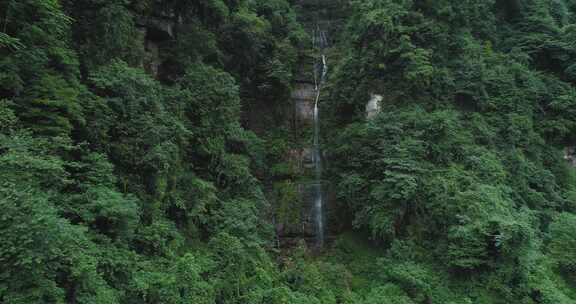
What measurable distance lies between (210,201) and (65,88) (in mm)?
4759

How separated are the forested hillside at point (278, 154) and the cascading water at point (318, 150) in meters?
0.26

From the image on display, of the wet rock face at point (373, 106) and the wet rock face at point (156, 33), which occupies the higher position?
the wet rock face at point (156, 33)

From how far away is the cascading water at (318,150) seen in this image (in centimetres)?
1511

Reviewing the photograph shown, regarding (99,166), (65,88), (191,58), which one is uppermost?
(191,58)

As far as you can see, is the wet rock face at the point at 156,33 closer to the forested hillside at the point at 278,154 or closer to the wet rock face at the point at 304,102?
the forested hillside at the point at 278,154

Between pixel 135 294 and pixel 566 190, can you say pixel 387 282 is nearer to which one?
pixel 135 294

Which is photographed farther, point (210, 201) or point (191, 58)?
point (191, 58)

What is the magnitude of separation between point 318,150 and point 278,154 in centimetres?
181

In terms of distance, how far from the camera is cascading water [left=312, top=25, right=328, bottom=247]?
15109 mm

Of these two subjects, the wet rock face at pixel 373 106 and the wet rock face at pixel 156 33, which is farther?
the wet rock face at pixel 373 106

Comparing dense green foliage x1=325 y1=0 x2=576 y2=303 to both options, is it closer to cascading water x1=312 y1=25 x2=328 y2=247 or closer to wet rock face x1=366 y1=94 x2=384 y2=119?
wet rock face x1=366 y1=94 x2=384 y2=119

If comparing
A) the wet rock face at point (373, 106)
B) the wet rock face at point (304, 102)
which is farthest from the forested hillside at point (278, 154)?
the wet rock face at point (304, 102)

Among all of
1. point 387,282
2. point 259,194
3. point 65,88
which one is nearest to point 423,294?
point 387,282

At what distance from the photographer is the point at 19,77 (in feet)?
22.1
